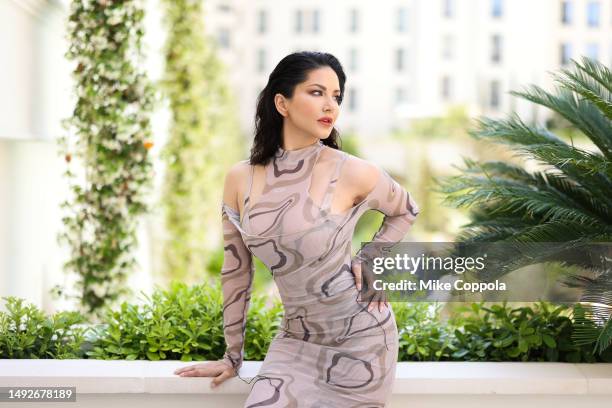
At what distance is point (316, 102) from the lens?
9.02 ft

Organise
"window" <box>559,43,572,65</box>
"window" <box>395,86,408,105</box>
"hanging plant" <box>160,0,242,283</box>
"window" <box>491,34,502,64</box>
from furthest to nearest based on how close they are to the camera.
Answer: "window" <box>395,86,408,105</box> < "window" <box>491,34,502,64</box> < "window" <box>559,43,572,65</box> < "hanging plant" <box>160,0,242,283</box>

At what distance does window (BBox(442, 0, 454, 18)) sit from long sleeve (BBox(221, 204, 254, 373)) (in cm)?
4265

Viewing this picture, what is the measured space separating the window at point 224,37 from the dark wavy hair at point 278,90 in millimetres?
43200

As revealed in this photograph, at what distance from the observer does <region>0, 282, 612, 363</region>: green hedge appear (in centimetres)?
338

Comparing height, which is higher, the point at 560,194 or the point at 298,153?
the point at 298,153

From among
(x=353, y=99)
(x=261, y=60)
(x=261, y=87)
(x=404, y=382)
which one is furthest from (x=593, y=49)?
(x=404, y=382)

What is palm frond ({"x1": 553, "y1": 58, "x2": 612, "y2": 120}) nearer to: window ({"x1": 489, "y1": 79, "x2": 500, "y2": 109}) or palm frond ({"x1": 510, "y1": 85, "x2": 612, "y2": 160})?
palm frond ({"x1": 510, "y1": 85, "x2": 612, "y2": 160})

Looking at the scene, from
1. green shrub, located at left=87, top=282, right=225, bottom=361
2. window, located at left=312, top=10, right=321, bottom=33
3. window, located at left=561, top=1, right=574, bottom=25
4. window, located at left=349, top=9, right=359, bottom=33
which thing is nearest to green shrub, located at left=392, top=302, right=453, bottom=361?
green shrub, located at left=87, top=282, right=225, bottom=361

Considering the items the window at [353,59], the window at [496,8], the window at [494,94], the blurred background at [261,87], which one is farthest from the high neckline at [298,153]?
the window at [353,59]

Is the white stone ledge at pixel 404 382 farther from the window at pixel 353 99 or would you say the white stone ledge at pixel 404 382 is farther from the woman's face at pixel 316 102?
the window at pixel 353 99

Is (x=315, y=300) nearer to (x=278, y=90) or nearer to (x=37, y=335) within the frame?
(x=278, y=90)

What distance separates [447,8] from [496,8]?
2.62 m

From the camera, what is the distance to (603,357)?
133 inches

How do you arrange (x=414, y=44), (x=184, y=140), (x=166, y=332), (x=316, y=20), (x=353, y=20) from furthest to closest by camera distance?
(x=353, y=20) < (x=316, y=20) < (x=414, y=44) < (x=184, y=140) < (x=166, y=332)
